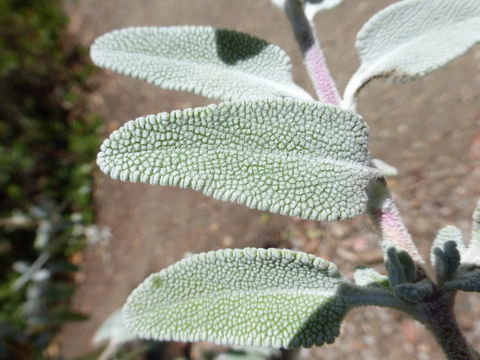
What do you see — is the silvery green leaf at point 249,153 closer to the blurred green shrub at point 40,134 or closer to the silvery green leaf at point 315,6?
the silvery green leaf at point 315,6

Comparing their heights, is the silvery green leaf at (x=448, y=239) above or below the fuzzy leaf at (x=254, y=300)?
above

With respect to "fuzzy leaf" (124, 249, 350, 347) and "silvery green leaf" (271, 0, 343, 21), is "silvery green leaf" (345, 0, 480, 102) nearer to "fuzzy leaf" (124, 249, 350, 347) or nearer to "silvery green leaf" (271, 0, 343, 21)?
"silvery green leaf" (271, 0, 343, 21)

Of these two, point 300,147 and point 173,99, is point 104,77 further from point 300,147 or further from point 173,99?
point 300,147

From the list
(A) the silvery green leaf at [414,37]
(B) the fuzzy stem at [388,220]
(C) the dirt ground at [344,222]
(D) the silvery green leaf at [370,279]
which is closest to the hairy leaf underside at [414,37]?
(A) the silvery green leaf at [414,37]

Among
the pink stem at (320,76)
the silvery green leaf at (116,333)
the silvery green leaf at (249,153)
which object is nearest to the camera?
the silvery green leaf at (249,153)

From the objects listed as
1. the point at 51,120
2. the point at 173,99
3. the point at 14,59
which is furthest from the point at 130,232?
the point at 14,59

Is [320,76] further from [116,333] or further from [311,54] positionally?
[116,333]
